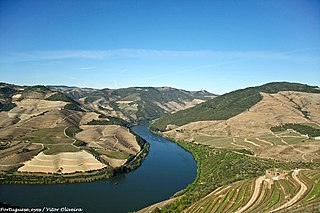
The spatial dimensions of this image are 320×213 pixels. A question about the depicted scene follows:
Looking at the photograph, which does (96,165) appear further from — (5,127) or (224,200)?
(5,127)

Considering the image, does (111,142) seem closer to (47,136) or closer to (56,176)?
(47,136)

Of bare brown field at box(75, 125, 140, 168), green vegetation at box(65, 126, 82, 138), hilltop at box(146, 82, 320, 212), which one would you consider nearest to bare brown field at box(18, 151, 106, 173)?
bare brown field at box(75, 125, 140, 168)

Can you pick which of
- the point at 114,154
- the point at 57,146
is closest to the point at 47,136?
the point at 57,146

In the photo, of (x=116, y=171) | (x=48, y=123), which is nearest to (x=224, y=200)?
(x=116, y=171)

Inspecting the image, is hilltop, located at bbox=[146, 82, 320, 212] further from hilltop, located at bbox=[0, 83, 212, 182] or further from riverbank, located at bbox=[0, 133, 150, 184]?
hilltop, located at bbox=[0, 83, 212, 182]

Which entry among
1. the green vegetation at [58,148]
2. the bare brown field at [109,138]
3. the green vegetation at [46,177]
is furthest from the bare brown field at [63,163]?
the bare brown field at [109,138]

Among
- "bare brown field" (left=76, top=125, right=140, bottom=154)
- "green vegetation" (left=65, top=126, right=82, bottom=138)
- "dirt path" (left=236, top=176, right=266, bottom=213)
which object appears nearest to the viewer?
"dirt path" (left=236, top=176, right=266, bottom=213)
